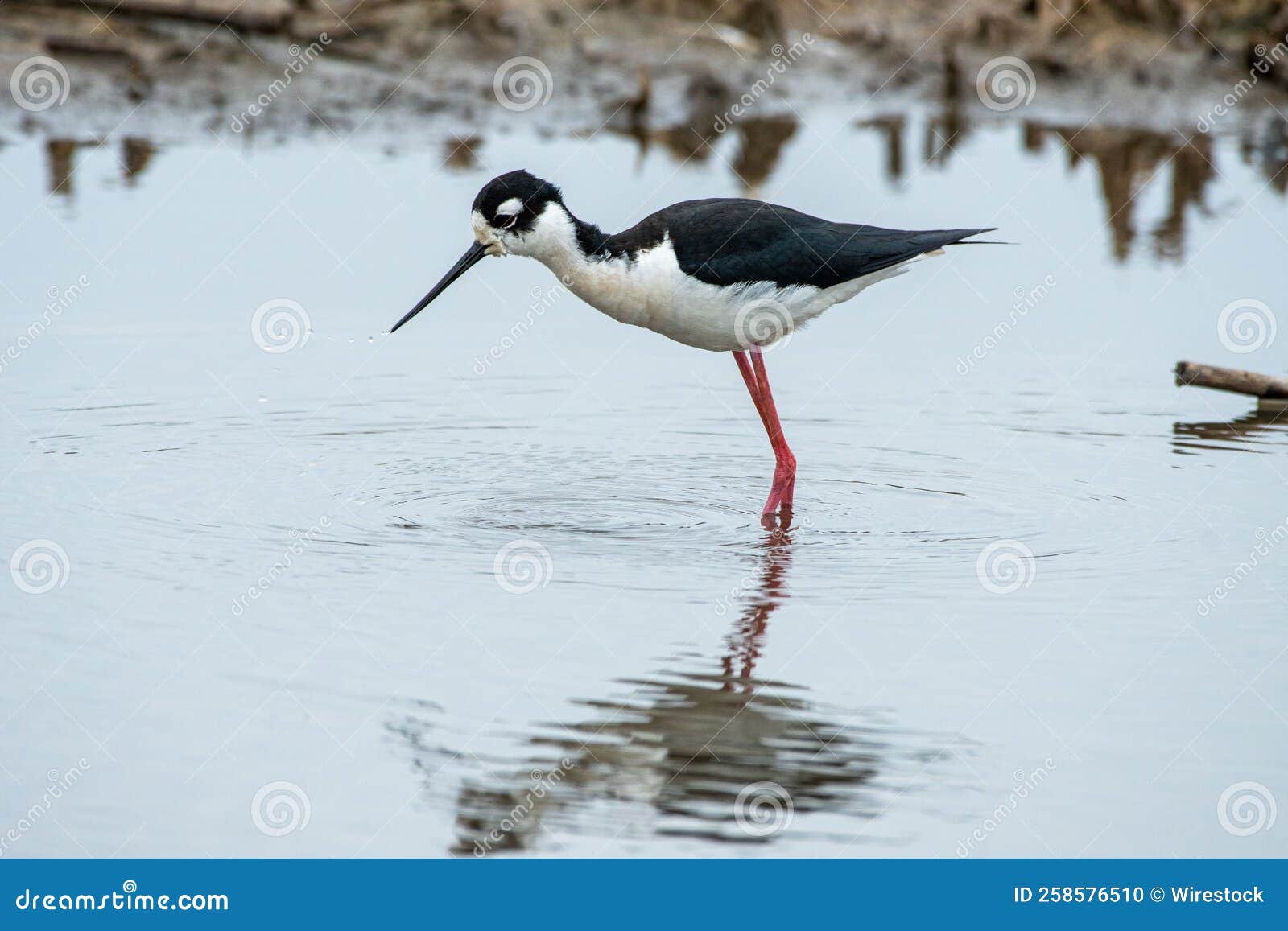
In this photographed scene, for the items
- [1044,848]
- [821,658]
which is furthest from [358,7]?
[1044,848]

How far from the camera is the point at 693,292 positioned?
7.79 metres

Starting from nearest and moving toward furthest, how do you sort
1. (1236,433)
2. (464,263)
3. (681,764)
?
(681,764) → (464,263) → (1236,433)

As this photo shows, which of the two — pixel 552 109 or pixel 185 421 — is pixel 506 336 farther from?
pixel 552 109

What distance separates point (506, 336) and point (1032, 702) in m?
5.34
